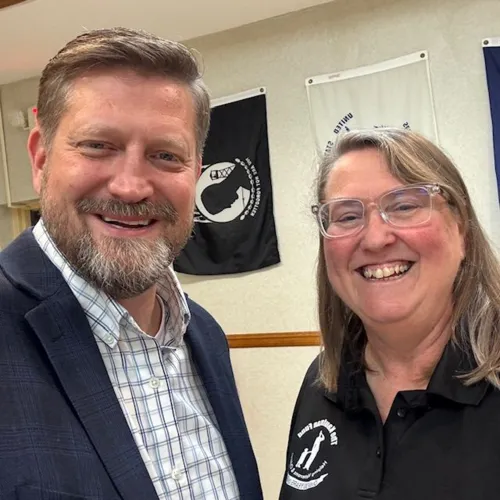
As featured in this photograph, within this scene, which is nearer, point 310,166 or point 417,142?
point 417,142

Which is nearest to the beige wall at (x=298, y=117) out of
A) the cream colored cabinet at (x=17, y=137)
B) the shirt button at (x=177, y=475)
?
the cream colored cabinet at (x=17, y=137)

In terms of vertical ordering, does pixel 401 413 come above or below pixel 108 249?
below

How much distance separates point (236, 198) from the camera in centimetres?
398

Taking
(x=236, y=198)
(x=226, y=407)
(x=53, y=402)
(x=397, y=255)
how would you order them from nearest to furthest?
(x=53, y=402), (x=397, y=255), (x=226, y=407), (x=236, y=198)

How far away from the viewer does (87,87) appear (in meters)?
1.28

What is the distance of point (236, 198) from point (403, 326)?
2.67 metres

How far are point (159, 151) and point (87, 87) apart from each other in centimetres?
19

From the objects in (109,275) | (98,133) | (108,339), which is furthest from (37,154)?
(108,339)

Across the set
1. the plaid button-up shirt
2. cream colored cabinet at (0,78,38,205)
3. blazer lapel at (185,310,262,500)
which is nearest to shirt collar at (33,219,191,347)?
the plaid button-up shirt

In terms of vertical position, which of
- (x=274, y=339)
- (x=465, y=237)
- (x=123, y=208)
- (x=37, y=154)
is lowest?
(x=274, y=339)

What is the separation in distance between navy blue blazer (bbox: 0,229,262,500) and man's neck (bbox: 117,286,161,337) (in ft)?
0.54

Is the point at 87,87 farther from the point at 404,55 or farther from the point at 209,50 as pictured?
the point at 209,50

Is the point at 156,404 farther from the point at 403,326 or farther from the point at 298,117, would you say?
the point at 298,117

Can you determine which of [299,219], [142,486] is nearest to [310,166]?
[299,219]
